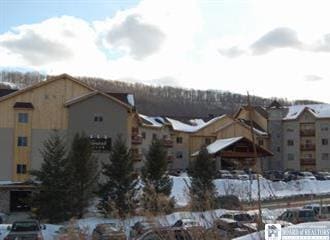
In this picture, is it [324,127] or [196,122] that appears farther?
[196,122]

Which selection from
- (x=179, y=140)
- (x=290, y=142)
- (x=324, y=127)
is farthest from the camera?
(x=290, y=142)

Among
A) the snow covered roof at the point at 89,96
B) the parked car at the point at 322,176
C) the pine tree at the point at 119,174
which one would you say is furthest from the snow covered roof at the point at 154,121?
the pine tree at the point at 119,174

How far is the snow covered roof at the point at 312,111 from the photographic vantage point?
9512 centimetres

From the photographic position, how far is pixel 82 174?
44938mm

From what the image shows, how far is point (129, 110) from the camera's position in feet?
189

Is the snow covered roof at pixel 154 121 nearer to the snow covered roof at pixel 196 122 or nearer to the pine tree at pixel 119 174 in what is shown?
the snow covered roof at pixel 196 122

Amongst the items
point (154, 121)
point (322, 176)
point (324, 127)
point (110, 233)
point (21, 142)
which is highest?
point (154, 121)

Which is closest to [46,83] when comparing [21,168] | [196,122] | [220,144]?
[21,168]

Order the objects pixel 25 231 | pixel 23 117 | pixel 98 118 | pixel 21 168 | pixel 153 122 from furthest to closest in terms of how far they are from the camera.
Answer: pixel 153 122 → pixel 98 118 → pixel 23 117 → pixel 21 168 → pixel 25 231

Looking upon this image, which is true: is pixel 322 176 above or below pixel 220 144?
below

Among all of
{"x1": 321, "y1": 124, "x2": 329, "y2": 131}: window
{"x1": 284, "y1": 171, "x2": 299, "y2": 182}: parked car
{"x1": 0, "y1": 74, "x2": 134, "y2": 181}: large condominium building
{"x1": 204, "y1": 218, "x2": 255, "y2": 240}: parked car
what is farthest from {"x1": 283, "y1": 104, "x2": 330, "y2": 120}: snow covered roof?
{"x1": 204, "y1": 218, "x2": 255, "y2": 240}: parked car

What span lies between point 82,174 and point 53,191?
10.6ft

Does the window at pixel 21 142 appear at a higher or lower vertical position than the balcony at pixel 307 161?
higher

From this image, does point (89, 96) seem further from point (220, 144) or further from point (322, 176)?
point (322, 176)
